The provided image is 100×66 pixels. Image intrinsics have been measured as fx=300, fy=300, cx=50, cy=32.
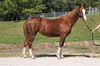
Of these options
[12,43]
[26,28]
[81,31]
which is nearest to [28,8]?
[81,31]

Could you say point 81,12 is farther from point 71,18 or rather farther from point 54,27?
point 54,27

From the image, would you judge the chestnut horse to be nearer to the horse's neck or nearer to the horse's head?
the horse's neck

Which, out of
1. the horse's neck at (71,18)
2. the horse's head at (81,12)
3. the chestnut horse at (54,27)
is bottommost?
the chestnut horse at (54,27)

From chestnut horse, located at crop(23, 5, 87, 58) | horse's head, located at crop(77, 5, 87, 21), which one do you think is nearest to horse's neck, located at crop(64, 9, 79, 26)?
chestnut horse, located at crop(23, 5, 87, 58)

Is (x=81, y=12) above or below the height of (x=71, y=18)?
above

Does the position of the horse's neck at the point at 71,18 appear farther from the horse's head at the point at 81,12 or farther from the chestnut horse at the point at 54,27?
the horse's head at the point at 81,12

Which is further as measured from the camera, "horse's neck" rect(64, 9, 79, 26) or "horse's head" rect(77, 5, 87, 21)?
"horse's neck" rect(64, 9, 79, 26)

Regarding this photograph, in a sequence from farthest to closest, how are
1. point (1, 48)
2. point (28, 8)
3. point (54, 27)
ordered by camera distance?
point (28, 8) < point (1, 48) < point (54, 27)

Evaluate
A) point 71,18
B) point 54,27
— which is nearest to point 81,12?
point 71,18

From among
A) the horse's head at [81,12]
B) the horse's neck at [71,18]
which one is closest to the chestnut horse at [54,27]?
the horse's neck at [71,18]

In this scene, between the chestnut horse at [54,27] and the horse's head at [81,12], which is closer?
the horse's head at [81,12]

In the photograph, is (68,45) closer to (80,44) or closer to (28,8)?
(80,44)
